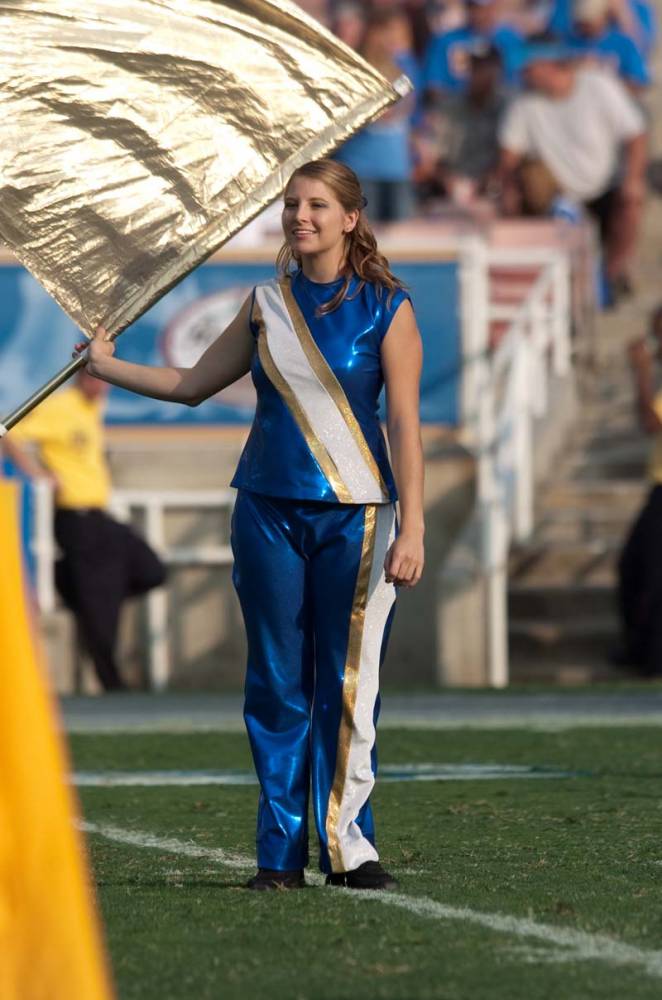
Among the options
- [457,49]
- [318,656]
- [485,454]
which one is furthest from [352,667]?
[457,49]

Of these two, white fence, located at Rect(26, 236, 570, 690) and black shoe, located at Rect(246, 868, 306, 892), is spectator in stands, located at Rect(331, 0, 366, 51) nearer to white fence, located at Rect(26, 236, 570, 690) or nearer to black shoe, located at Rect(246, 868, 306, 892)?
white fence, located at Rect(26, 236, 570, 690)

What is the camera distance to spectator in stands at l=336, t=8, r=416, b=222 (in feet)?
61.2

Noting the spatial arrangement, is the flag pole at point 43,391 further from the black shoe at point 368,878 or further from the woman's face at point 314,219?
the black shoe at point 368,878

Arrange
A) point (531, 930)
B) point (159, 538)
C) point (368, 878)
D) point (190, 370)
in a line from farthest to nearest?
point (159, 538) < point (190, 370) < point (368, 878) < point (531, 930)

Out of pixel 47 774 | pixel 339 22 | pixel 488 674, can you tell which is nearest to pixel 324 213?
pixel 47 774

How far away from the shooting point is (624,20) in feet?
65.8

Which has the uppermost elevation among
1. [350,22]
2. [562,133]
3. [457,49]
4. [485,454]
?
[350,22]

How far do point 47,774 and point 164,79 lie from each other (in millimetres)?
3026

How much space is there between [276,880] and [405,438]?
1.14 metres

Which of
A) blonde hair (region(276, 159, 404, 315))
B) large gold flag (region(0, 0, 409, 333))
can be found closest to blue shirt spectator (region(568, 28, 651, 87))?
large gold flag (region(0, 0, 409, 333))

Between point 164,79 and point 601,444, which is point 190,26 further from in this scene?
point 601,444

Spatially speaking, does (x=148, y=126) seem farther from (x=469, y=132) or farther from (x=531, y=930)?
(x=469, y=132)

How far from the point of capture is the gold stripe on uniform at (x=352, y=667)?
6.37 metres

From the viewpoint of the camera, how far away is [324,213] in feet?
21.0
